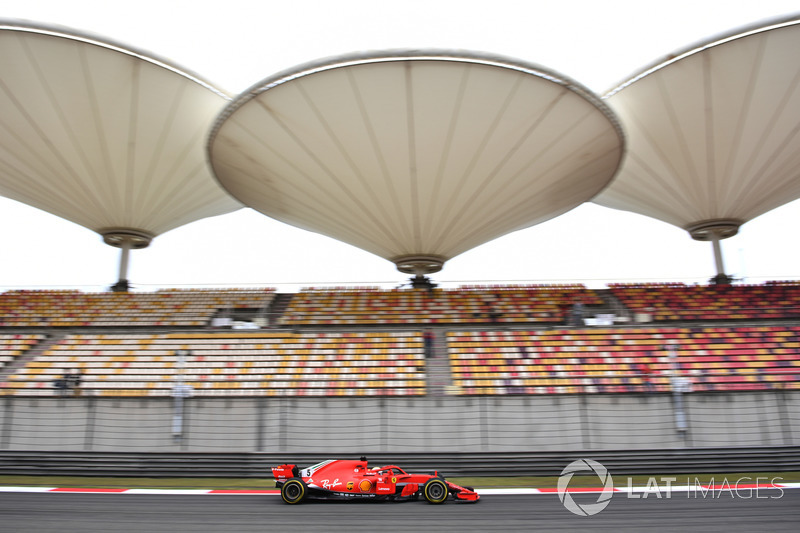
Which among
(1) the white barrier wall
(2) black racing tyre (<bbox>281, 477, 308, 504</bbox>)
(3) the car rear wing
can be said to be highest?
(1) the white barrier wall

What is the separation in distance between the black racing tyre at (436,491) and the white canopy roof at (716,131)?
1356cm

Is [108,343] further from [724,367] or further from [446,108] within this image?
[724,367]

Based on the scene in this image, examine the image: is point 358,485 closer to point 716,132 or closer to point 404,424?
point 404,424

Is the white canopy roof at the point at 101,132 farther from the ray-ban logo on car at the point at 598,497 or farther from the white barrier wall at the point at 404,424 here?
the ray-ban logo on car at the point at 598,497

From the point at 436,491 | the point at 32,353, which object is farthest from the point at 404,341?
the point at 32,353

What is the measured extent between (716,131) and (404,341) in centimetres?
1227

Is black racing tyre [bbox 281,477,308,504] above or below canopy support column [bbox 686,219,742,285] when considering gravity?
below

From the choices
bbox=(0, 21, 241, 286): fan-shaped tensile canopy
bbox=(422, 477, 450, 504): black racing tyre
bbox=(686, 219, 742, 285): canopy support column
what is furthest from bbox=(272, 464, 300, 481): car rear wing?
bbox=(686, 219, 742, 285): canopy support column

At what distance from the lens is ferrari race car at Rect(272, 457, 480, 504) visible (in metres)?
9.38

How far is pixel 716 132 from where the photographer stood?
1833cm

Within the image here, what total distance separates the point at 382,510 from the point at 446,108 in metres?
10.1

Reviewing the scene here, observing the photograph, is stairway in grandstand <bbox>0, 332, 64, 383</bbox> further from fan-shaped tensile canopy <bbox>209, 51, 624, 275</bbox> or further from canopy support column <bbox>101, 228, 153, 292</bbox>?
fan-shaped tensile canopy <bbox>209, 51, 624, 275</bbox>

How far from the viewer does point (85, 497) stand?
32.7 ft

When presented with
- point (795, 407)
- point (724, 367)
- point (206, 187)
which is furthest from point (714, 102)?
point (206, 187)
